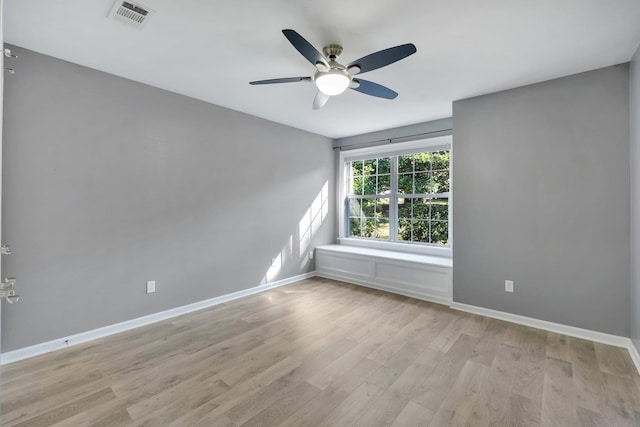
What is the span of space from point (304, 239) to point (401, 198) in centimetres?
166

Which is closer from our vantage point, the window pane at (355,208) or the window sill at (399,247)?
the window sill at (399,247)

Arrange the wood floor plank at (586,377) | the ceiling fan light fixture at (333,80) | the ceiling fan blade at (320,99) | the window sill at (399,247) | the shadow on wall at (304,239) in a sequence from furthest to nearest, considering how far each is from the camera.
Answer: the shadow on wall at (304,239), the window sill at (399,247), the ceiling fan blade at (320,99), the ceiling fan light fixture at (333,80), the wood floor plank at (586,377)

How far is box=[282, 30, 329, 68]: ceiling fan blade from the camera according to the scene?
1778 millimetres

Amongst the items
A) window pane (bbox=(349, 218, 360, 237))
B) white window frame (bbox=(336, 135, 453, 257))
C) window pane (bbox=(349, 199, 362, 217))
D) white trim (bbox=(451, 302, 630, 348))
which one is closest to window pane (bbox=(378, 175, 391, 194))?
white window frame (bbox=(336, 135, 453, 257))

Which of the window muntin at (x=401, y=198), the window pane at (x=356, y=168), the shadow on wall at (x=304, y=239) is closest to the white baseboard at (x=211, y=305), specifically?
the shadow on wall at (x=304, y=239)

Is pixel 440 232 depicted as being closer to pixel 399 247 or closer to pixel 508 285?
pixel 399 247

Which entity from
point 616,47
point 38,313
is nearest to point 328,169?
point 616,47

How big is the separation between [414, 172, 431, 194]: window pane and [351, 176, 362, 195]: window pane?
1024mm

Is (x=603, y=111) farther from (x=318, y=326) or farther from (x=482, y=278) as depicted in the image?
(x=318, y=326)

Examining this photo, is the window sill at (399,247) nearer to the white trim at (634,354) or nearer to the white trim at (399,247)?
the white trim at (399,247)

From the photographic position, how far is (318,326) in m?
3.11

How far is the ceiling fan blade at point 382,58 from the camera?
6.16 ft

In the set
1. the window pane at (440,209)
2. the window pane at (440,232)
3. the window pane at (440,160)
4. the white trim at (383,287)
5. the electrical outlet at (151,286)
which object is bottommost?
the white trim at (383,287)

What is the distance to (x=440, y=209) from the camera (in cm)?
439
